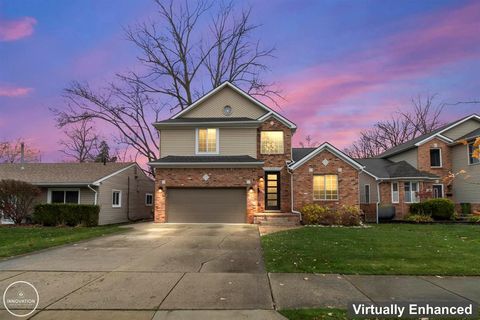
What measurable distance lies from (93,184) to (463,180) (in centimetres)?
2624

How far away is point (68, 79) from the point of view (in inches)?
1161

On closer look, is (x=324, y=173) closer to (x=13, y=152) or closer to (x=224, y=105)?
(x=224, y=105)

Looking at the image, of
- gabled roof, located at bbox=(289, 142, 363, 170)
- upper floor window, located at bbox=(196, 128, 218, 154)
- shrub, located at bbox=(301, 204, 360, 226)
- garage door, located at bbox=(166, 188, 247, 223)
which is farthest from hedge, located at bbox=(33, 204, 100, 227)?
shrub, located at bbox=(301, 204, 360, 226)

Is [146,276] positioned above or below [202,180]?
below

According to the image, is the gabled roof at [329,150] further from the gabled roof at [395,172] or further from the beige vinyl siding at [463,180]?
the beige vinyl siding at [463,180]

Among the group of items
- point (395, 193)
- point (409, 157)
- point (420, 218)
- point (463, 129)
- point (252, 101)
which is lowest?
point (420, 218)

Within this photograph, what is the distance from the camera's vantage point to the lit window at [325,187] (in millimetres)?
20406

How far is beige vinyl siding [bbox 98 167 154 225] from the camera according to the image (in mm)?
22875

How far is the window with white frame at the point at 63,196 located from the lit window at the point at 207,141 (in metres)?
8.95

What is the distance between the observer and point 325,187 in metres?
20.5

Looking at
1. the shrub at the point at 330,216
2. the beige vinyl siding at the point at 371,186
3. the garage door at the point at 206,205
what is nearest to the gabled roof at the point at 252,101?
the garage door at the point at 206,205

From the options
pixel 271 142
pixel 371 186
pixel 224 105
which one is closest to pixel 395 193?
pixel 371 186

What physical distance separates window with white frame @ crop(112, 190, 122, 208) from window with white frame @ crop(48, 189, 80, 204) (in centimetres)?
236

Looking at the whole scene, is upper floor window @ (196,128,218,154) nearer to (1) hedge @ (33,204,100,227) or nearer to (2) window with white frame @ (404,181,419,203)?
(1) hedge @ (33,204,100,227)
